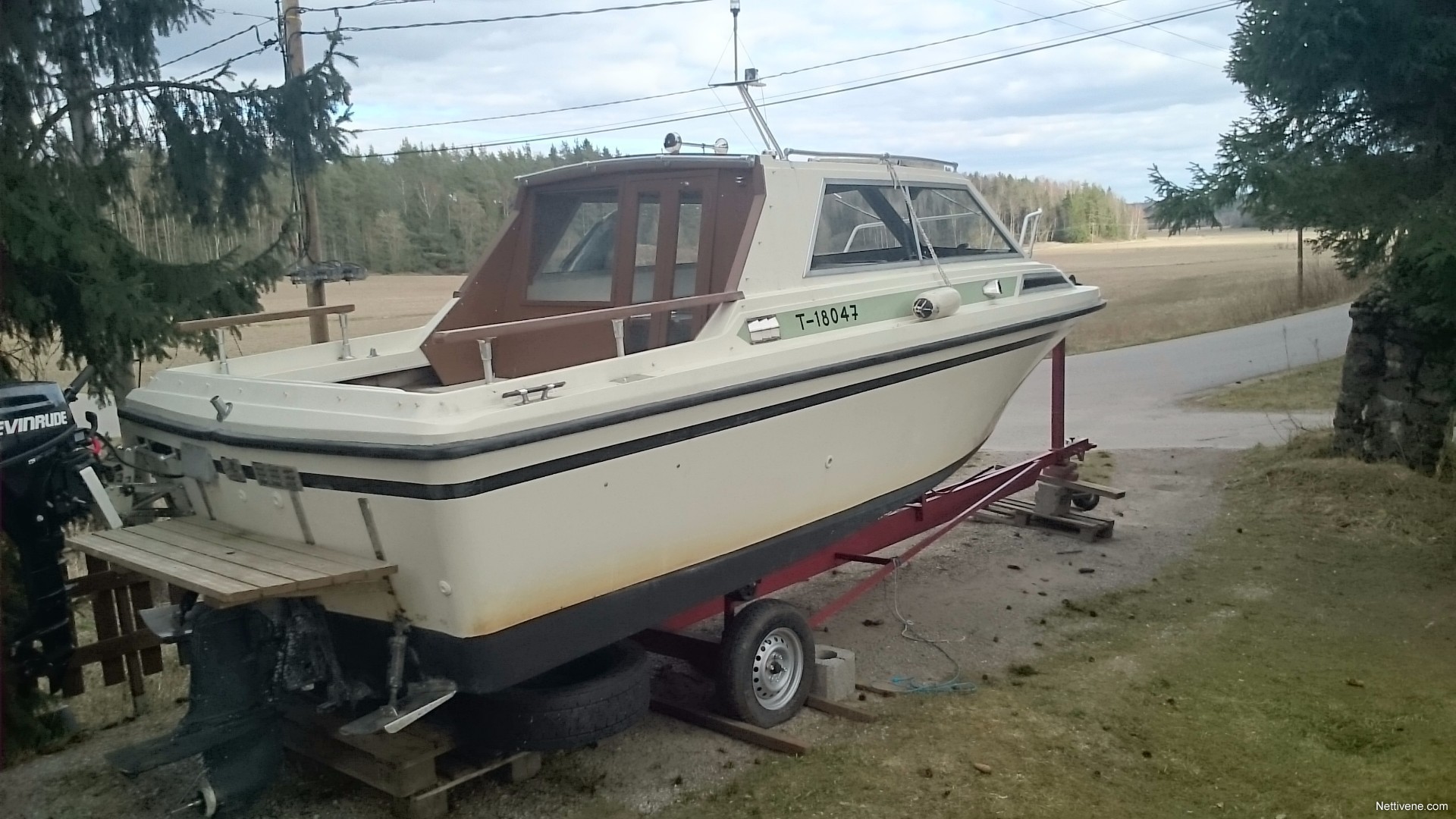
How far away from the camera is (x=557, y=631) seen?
3.72 meters

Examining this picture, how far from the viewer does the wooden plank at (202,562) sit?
3346 mm

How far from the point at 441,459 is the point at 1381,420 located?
7717 mm

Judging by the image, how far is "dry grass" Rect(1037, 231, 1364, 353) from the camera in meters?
23.5

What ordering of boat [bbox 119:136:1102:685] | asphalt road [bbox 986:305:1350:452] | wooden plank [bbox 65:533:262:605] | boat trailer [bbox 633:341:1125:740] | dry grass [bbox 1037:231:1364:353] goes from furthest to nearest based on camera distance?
dry grass [bbox 1037:231:1364:353] < asphalt road [bbox 986:305:1350:452] < boat trailer [bbox 633:341:1125:740] < boat [bbox 119:136:1102:685] < wooden plank [bbox 65:533:262:605]

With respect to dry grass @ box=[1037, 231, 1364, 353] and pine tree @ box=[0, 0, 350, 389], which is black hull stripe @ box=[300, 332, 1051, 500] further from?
dry grass @ box=[1037, 231, 1364, 353]

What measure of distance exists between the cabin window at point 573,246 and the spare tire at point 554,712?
2075 mm

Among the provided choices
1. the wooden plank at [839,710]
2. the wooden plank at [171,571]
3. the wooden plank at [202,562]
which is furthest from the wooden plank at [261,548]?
the wooden plank at [839,710]

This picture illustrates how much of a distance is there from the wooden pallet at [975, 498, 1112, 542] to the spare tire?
12.7 feet

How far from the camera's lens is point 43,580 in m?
4.27

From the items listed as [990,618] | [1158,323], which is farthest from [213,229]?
[1158,323]

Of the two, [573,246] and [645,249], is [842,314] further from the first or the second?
[573,246]

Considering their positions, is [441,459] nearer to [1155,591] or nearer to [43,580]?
[43,580]

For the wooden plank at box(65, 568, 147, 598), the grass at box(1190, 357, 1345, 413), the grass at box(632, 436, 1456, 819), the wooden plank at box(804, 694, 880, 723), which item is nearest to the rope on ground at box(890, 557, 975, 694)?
the grass at box(632, 436, 1456, 819)

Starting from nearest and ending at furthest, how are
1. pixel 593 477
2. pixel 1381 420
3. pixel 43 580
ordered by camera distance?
pixel 593 477 < pixel 43 580 < pixel 1381 420
